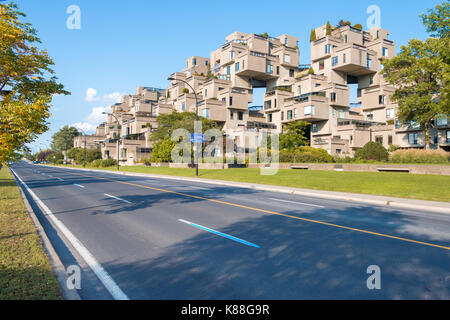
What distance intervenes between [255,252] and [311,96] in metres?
49.5

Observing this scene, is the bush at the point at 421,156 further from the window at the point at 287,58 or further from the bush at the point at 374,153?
the window at the point at 287,58

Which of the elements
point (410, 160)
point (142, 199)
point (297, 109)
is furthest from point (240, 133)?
point (142, 199)

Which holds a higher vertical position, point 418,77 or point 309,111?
point 418,77

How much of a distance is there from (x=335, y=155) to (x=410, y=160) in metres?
14.3

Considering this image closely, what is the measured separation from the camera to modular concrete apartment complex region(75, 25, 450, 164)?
1934 inches

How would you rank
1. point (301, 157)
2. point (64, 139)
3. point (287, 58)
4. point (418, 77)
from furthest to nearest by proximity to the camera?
point (64, 139) → point (287, 58) → point (301, 157) → point (418, 77)

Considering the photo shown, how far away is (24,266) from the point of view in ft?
16.0

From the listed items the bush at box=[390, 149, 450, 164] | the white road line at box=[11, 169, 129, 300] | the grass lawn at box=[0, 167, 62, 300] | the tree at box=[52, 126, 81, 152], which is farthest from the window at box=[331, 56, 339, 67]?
the tree at box=[52, 126, 81, 152]

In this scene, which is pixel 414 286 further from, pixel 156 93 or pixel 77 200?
pixel 156 93

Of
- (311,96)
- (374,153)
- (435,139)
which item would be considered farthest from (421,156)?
(311,96)

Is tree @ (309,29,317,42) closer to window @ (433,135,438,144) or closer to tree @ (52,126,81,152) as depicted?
window @ (433,135,438,144)

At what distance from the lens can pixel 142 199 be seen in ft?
43.6

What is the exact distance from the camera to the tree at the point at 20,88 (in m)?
9.93

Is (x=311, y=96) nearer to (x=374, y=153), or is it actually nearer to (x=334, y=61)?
(x=334, y=61)
